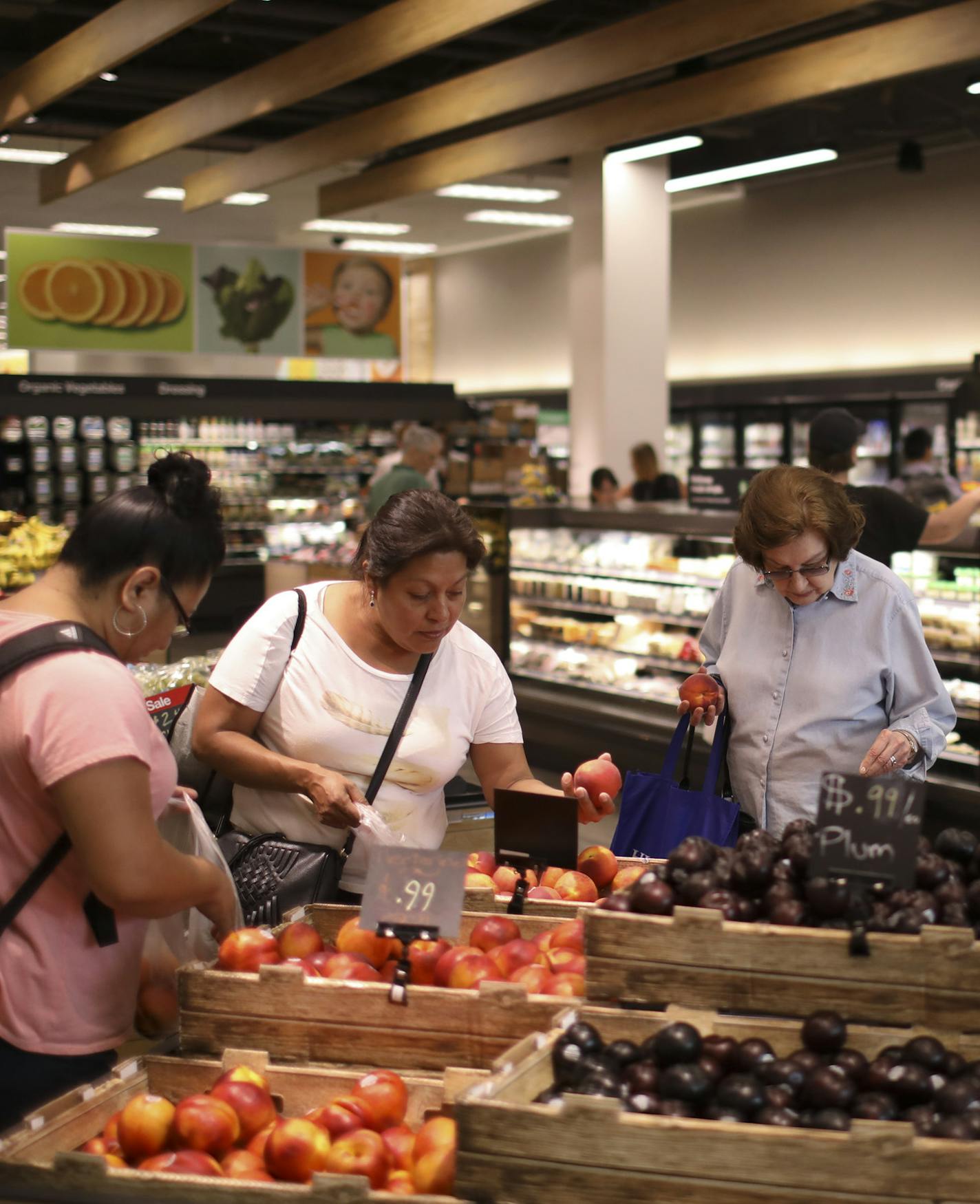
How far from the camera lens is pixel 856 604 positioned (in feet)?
10.0

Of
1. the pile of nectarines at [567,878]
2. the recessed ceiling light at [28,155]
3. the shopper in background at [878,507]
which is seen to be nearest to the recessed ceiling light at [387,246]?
the recessed ceiling light at [28,155]

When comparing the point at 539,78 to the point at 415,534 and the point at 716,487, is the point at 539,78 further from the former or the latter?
the point at 415,534

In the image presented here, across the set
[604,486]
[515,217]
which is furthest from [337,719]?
[515,217]

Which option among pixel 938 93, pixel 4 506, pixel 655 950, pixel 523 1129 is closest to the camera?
pixel 523 1129

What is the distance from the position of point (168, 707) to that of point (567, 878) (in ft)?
3.45

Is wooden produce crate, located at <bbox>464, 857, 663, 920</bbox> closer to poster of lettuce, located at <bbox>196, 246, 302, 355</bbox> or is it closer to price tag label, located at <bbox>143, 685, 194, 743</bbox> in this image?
price tag label, located at <bbox>143, 685, 194, 743</bbox>

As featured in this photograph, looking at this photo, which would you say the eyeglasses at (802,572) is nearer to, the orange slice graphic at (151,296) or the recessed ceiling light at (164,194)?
the orange slice graphic at (151,296)

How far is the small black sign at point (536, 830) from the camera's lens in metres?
2.43

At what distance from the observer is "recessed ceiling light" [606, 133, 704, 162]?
33.6 ft

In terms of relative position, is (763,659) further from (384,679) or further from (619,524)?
→ (619,524)

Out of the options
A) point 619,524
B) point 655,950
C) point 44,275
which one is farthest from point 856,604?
point 44,275

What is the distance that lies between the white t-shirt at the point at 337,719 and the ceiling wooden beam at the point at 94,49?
504 centimetres

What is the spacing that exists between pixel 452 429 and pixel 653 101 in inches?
239

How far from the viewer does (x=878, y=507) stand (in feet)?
14.4
